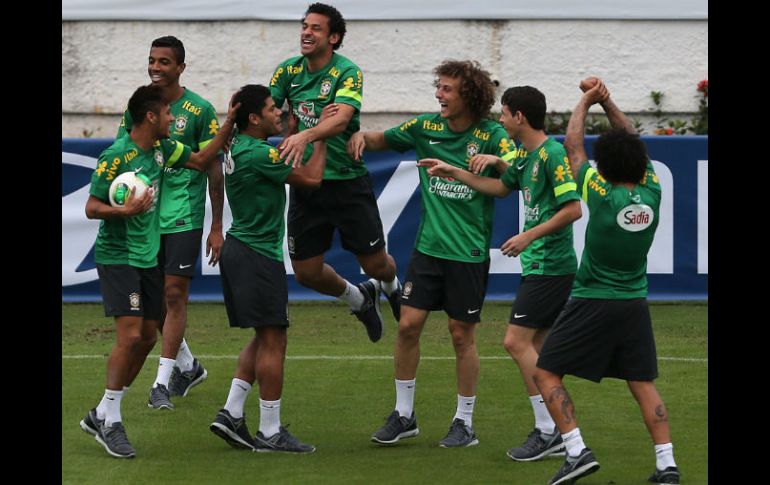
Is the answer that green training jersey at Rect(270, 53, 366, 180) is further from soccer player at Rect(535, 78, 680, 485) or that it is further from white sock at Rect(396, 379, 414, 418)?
soccer player at Rect(535, 78, 680, 485)

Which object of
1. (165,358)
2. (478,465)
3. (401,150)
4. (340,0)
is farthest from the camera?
(340,0)

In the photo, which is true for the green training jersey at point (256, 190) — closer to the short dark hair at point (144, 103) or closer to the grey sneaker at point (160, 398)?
the short dark hair at point (144, 103)

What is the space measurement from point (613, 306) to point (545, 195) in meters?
1.03

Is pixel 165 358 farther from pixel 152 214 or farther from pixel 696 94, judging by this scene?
pixel 696 94

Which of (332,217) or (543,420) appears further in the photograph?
(332,217)

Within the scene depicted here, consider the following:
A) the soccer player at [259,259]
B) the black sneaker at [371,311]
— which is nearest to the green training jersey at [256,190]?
the soccer player at [259,259]

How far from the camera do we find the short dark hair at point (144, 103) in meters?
7.97

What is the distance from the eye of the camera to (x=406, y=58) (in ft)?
61.1

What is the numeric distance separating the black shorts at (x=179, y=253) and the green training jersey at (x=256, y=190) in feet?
5.73

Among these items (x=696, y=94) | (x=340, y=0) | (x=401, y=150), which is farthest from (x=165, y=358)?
(x=696, y=94)

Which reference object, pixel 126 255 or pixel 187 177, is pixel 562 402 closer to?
pixel 126 255

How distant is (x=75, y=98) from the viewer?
18781 millimetres

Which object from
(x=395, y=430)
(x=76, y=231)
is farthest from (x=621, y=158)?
(x=76, y=231)
